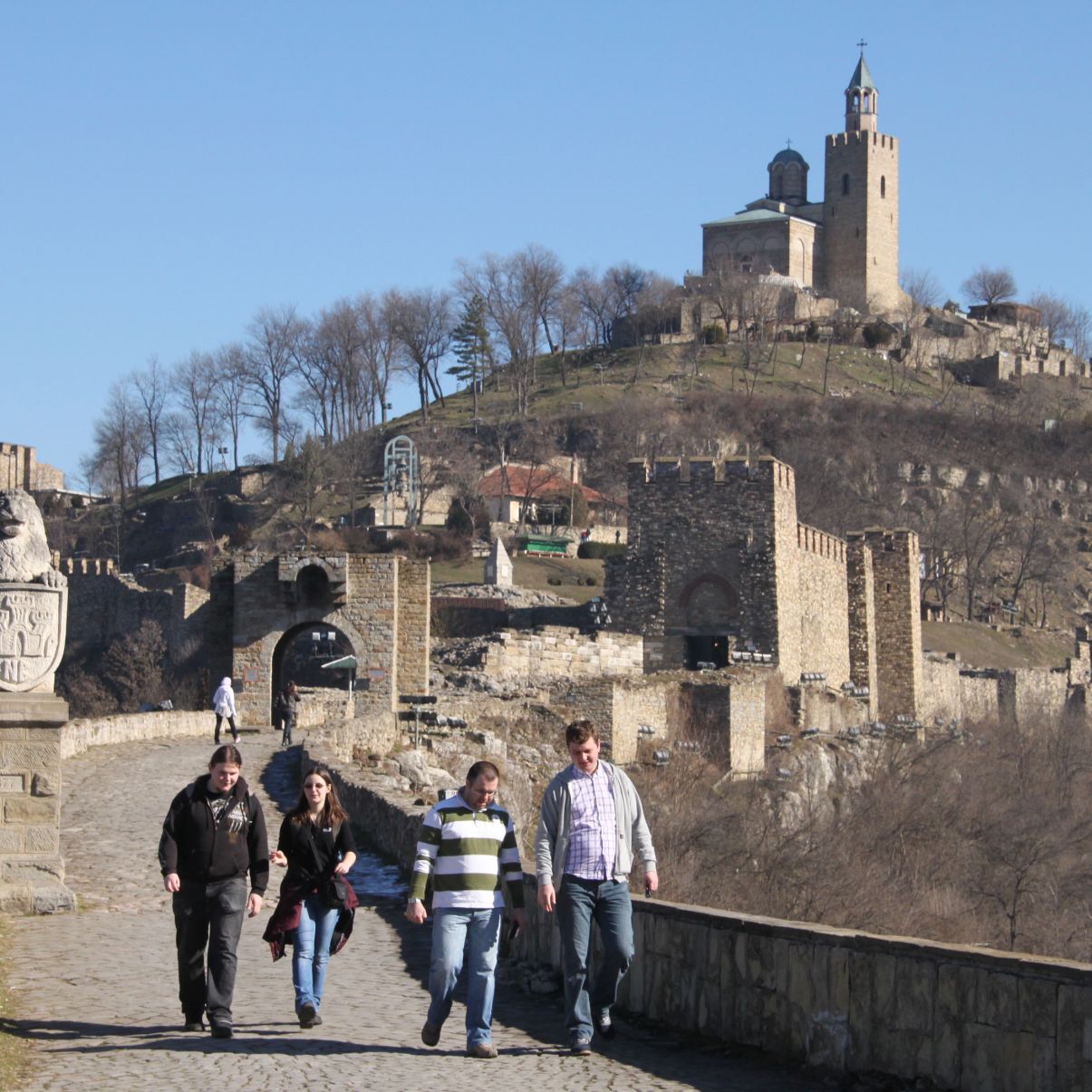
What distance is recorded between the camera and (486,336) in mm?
101812

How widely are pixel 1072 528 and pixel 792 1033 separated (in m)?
81.8

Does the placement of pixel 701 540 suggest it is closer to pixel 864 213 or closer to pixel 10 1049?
pixel 10 1049

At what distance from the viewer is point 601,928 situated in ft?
29.5

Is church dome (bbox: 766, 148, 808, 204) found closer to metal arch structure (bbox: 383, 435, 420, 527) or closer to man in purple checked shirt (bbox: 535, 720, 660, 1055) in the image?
metal arch structure (bbox: 383, 435, 420, 527)

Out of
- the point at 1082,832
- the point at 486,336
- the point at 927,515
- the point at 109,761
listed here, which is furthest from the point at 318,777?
the point at 486,336

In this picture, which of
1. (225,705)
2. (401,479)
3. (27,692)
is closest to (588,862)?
(27,692)

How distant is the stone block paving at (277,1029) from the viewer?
799 cm

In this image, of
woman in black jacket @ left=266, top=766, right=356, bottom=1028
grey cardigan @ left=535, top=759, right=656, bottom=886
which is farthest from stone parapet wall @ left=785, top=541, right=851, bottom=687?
woman in black jacket @ left=266, top=766, right=356, bottom=1028

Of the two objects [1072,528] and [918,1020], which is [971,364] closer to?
[1072,528]

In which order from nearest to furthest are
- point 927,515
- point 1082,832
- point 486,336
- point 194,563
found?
point 1082,832, point 194,563, point 927,515, point 486,336

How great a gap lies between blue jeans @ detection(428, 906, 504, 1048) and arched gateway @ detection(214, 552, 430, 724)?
75.4ft

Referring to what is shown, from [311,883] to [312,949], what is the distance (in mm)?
299

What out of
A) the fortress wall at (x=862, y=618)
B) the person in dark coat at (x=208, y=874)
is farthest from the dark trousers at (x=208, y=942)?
the fortress wall at (x=862, y=618)

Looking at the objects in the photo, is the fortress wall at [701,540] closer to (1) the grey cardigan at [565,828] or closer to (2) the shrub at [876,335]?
(1) the grey cardigan at [565,828]
